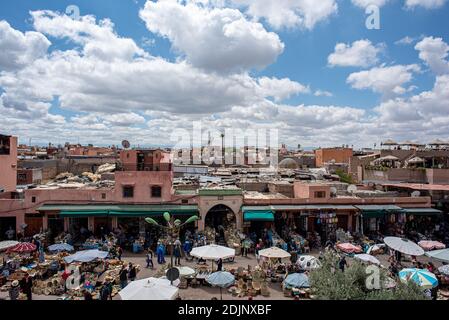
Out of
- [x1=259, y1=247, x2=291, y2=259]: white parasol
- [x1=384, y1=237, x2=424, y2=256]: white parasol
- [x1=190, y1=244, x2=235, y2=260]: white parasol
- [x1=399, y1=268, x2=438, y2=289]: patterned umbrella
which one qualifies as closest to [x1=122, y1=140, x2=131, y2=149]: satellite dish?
[x1=190, y1=244, x2=235, y2=260]: white parasol

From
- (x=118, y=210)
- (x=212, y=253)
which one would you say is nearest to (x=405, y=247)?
(x=212, y=253)

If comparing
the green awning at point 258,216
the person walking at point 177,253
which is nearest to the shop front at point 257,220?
the green awning at point 258,216

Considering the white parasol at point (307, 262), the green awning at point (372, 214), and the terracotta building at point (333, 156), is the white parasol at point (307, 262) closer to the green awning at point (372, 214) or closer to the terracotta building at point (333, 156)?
the green awning at point (372, 214)

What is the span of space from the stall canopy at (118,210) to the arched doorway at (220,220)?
218cm

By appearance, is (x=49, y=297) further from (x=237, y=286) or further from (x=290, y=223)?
(x=290, y=223)

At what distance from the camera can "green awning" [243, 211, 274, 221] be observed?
2430cm

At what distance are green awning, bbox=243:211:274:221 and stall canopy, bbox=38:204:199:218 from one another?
11.7 feet

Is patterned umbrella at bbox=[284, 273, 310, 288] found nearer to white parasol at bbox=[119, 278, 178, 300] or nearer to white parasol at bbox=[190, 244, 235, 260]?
white parasol at bbox=[190, 244, 235, 260]

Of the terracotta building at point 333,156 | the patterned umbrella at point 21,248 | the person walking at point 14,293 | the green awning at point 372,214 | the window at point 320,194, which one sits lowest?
the person walking at point 14,293

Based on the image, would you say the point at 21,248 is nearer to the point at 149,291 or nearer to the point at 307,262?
the point at 149,291

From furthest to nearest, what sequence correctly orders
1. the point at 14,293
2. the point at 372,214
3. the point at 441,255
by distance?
the point at 372,214, the point at 441,255, the point at 14,293

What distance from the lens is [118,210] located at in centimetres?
2423

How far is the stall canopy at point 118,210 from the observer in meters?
23.8

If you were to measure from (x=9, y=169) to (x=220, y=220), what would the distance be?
19.1m
